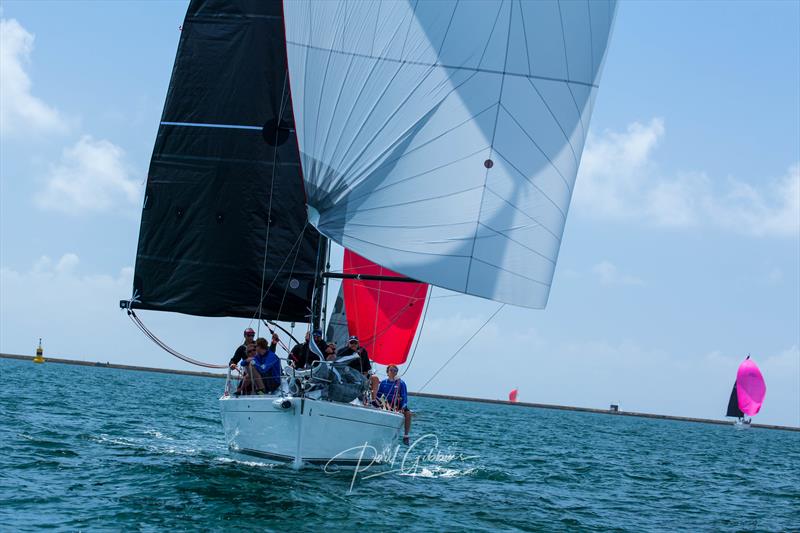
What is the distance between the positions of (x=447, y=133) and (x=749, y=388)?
2749 inches

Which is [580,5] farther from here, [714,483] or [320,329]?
[714,483]

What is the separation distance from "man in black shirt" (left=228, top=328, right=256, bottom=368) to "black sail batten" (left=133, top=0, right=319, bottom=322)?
4.29 ft

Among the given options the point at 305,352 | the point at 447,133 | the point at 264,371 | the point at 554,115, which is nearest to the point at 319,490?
the point at 264,371

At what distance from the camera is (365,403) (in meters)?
15.1

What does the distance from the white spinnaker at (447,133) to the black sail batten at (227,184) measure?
129 inches

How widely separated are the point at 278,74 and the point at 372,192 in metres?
5.03

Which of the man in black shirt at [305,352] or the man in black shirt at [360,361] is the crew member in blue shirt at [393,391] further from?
the man in black shirt at [305,352]

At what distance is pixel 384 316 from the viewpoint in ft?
64.2

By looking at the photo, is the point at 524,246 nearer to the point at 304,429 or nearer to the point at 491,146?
the point at 491,146

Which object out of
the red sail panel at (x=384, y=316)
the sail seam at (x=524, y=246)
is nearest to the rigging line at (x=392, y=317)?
the red sail panel at (x=384, y=316)

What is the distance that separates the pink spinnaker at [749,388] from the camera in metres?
76.5

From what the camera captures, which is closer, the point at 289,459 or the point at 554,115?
the point at 289,459

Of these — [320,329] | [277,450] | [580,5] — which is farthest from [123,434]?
[580,5]
